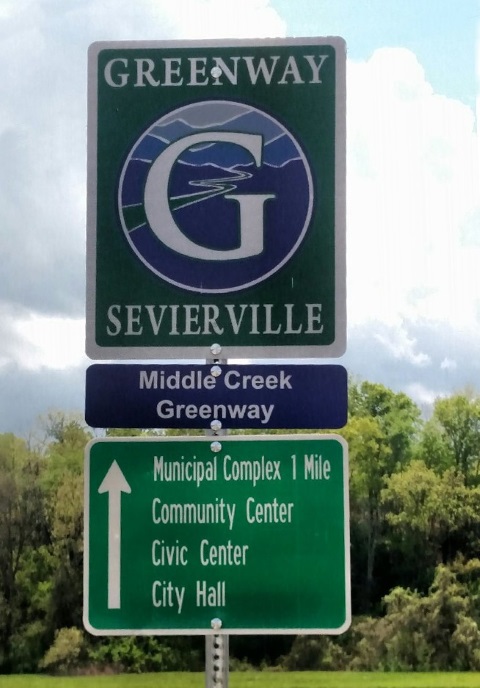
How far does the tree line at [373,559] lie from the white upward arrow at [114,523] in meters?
9.03

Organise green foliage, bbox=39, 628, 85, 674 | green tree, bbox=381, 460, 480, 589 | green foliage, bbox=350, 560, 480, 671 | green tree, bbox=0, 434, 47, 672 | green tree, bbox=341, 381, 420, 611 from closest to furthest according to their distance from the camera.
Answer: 1. green tree, bbox=0, 434, 47, 672
2. green tree, bbox=341, 381, 420, 611
3. green tree, bbox=381, 460, 480, 589
4. green foliage, bbox=350, 560, 480, 671
5. green foliage, bbox=39, 628, 85, 674

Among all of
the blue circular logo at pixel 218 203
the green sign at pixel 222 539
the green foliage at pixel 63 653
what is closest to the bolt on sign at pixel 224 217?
the blue circular logo at pixel 218 203

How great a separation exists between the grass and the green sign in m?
9.79

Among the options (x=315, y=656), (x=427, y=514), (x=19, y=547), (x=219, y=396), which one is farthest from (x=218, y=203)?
(x=315, y=656)

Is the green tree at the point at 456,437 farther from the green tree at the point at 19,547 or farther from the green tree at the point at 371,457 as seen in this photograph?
the green tree at the point at 19,547

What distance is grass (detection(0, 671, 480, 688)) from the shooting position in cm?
1104

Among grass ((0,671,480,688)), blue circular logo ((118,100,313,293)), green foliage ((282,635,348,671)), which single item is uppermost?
blue circular logo ((118,100,313,293))

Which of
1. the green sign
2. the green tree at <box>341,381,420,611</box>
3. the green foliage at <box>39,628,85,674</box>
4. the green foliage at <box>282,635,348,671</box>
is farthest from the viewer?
the green foliage at <box>39,628,85,674</box>

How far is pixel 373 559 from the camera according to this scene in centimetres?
1100

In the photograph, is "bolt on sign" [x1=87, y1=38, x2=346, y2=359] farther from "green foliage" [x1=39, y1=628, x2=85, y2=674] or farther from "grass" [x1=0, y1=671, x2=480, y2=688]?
"green foliage" [x1=39, y1=628, x2=85, y2=674]

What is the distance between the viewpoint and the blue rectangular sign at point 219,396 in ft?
5.19

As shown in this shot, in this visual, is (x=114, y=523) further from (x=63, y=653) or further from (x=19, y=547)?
(x=63, y=653)

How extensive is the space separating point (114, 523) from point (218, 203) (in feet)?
2.22

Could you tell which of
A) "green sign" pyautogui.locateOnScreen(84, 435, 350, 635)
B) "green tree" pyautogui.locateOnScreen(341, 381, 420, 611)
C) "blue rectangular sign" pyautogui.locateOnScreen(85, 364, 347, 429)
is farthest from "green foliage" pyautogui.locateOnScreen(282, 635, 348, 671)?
"blue rectangular sign" pyautogui.locateOnScreen(85, 364, 347, 429)
